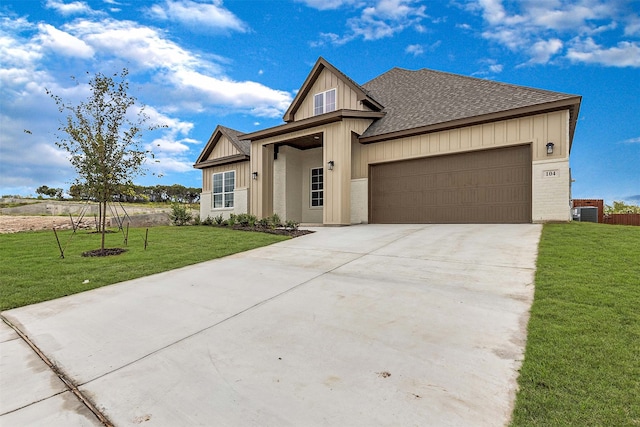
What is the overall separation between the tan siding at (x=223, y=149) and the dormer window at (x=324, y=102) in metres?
5.11

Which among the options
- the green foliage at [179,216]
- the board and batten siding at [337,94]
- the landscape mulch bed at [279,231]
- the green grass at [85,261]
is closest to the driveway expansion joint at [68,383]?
the green grass at [85,261]

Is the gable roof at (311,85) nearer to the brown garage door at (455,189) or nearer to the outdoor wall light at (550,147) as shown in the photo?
the brown garage door at (455,189)

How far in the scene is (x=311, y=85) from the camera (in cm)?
1472

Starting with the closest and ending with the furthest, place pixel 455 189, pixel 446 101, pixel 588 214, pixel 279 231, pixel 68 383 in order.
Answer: pixel 68 383
pixel 279 231
pixel 455 189
pixel 446 101
pixel 588 214

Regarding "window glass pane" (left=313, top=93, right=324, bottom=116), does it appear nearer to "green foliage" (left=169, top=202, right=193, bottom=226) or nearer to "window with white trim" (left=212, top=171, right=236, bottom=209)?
"window with white trim" (left=212, top=171, right=236, bottom=209)

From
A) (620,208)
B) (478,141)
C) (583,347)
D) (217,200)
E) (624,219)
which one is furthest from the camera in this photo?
(620,208)

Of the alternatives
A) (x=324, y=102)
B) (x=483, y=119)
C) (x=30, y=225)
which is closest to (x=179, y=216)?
(x=30, y=225)

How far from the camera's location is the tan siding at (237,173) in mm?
16047

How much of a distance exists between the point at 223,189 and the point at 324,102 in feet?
24.7

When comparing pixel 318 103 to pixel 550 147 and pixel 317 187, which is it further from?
pixel 550 147

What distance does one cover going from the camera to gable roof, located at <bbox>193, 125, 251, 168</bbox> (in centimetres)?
1625

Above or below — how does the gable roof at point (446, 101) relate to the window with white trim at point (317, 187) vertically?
above

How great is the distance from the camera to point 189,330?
10.7 feet

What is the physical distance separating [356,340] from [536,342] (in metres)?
1.59
